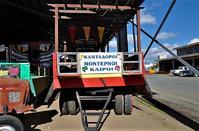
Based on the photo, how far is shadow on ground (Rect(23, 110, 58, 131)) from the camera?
30.0 ft

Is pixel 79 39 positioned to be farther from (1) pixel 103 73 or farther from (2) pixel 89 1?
(1) pixel 103 73

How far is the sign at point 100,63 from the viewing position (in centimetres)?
940

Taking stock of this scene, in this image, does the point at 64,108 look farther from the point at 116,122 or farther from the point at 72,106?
the point at 116,122

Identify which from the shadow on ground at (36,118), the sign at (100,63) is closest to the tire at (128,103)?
the sign at (100,63)

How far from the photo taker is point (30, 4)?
1400 centimetres

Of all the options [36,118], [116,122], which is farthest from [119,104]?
[36,118]

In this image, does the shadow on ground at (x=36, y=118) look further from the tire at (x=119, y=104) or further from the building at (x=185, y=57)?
the building at (x=185, y=57)

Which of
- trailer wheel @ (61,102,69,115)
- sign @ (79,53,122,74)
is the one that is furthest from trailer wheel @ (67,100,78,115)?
sign @ (79,53,122,74)

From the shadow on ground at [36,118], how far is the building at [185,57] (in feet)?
169

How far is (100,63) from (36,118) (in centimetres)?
268

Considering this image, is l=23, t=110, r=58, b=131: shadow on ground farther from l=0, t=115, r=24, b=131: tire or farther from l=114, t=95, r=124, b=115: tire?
l=114, t=95, r=124, b=115: tire

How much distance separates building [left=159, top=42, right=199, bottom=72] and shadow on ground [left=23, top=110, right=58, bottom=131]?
51553 millimetres

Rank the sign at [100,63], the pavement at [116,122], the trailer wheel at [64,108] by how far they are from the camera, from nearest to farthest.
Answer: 1. the pavement at [116,122]
2. the sign at [100,63]
3. the trailer wheel at [64,108]

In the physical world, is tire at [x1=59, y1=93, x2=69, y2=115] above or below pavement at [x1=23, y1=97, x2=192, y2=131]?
above
